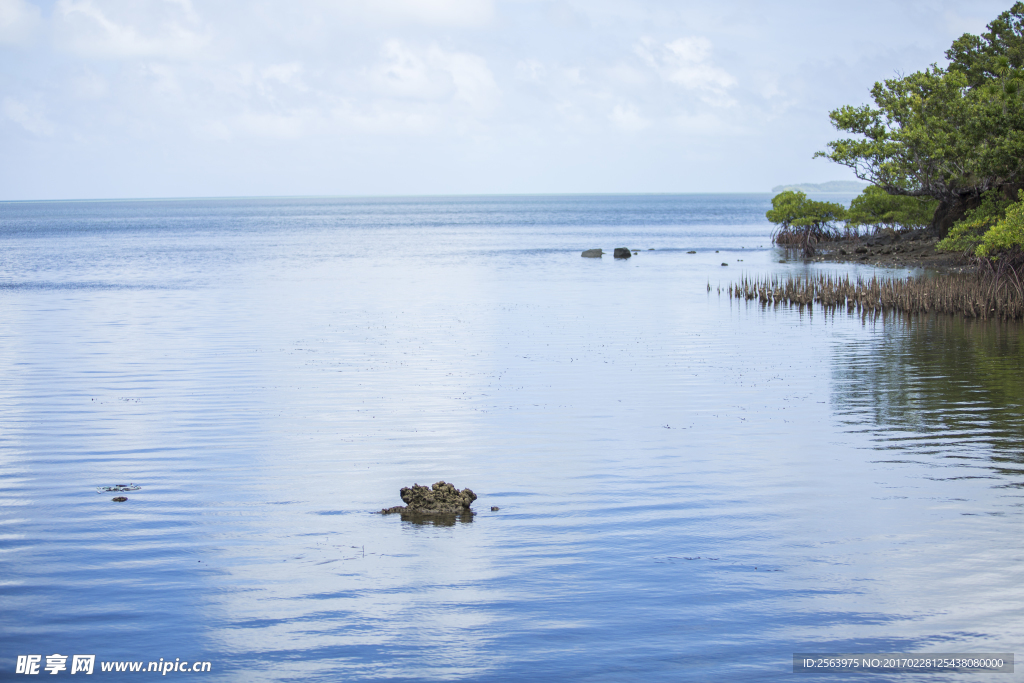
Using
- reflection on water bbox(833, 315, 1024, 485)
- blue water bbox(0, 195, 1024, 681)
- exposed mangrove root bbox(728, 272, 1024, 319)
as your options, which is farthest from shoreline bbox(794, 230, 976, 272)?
blue water bbox(0, 195, 1024, 681)

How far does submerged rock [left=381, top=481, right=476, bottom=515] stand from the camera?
12.3 meters

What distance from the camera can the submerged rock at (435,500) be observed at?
40.4 feet

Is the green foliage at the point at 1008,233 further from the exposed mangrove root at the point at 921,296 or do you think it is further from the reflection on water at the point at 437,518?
the reflection on water at the point at 437,518

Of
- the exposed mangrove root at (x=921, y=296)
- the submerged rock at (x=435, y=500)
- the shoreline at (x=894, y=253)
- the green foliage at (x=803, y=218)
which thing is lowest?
the submerged rock at (x=435, y=500)

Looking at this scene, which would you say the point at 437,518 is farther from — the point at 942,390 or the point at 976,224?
the point at 976,224

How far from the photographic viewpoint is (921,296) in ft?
115

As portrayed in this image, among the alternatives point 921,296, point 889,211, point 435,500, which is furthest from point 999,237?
point 889,211

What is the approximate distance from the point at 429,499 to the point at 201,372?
1384cm

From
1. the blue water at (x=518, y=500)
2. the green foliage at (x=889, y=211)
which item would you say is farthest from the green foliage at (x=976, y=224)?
the green foliage at (x=889, y=211)

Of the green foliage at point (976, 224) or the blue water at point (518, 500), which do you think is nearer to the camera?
the blue water at point (518, 500)

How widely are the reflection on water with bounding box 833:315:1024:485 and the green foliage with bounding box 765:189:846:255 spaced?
46.4 m

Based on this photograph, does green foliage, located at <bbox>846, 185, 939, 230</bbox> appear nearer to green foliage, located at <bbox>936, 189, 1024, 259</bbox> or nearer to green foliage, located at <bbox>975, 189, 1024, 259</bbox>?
green foliage, located at <bbox>936, 189, 1024, 259</bbox>

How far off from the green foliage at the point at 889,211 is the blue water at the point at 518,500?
38677 mm

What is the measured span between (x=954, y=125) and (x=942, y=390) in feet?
100
